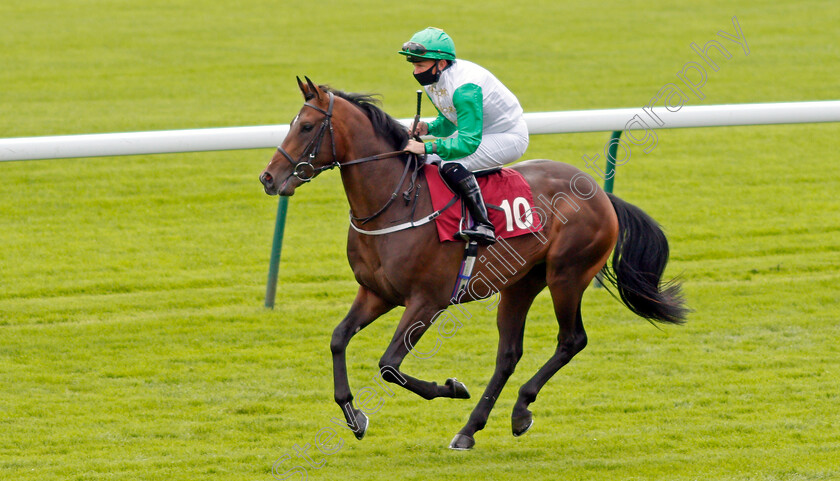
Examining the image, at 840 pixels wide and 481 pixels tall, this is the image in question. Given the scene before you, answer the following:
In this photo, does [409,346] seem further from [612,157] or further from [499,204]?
[612,157]

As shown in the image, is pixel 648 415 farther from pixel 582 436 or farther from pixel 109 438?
pixel 109 438

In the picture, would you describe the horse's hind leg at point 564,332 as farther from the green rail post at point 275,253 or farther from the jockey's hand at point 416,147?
the green rail post at point 275,253

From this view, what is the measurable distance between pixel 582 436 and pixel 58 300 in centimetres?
373

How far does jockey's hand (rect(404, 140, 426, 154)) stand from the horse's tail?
4.17 feet

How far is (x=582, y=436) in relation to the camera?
508 centimetres

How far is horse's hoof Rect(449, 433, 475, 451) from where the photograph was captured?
4.93m

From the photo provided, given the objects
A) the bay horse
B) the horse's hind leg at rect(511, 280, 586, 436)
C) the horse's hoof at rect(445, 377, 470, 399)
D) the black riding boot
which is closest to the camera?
the bay horse

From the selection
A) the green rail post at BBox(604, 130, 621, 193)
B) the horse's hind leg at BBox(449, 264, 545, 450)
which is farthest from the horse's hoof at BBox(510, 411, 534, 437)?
the green rail post at BBox(604, 130, 621, 193)

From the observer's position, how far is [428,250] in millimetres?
4668

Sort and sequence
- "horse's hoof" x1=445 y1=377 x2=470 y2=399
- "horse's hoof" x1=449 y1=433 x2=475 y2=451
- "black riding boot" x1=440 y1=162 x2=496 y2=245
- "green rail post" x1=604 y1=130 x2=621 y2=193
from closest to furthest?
1. "black riding boot" x1=440 y1=162 x2=496 y2=245
2. "horse's hoof" x1=445 y1=377 x2=470 y2=399
3. "horse's hoof" x1=449 y1=433 x2=475 y2=451
4. "green rail post" x1=604 y1=130 x2=621 y2=193

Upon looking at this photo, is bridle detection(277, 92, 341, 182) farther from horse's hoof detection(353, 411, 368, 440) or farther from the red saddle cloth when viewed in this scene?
horse's hoof detection(353, 411, 368, 440)

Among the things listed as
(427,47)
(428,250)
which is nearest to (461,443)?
(428,250)

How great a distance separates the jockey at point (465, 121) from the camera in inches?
179

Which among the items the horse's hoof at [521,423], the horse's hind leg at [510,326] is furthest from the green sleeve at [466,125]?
the horse's hoof at [521,423]
